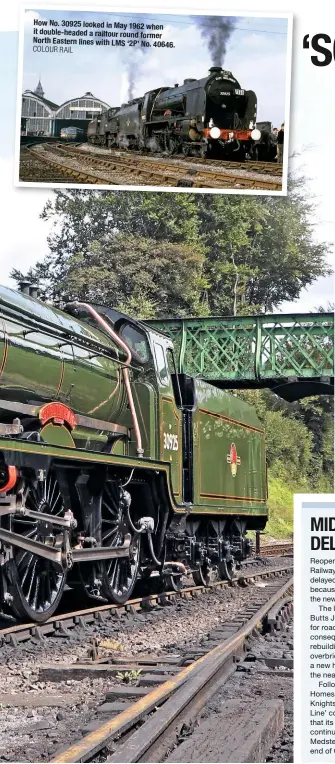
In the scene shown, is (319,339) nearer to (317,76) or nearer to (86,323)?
(86,323)

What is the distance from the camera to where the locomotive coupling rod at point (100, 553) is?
692 cm

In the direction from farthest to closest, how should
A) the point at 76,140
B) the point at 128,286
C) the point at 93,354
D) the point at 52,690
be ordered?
the point at 128,286, the point at 93,354, the point at 76,140, the point at 52,690

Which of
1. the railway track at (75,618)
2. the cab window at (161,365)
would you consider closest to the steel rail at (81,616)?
the railway track at (75,618)

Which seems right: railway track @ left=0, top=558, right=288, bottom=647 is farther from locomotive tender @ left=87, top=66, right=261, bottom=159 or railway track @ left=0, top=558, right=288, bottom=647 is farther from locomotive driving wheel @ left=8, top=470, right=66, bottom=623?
locomotive tender @ left=87, top=66, right=261, bottom=159

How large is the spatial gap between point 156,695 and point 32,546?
7.12ft

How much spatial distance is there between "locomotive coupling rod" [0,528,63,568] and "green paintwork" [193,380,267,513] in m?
3.26

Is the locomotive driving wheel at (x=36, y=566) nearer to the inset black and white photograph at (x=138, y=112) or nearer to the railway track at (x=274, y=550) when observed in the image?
the inset black and white photograph at (x=138, y=112)

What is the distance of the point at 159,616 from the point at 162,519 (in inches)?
44.6

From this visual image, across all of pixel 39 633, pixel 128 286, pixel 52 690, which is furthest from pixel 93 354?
pixel 128 286

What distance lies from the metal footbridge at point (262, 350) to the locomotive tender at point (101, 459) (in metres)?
0.47

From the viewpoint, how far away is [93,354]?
25.5 feet

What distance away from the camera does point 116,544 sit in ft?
26.1

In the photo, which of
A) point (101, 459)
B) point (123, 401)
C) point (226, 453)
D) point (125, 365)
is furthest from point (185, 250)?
point (101, 459)

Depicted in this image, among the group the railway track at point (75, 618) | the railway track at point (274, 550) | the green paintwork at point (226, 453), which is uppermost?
the green paintwork at point (226, 453)
